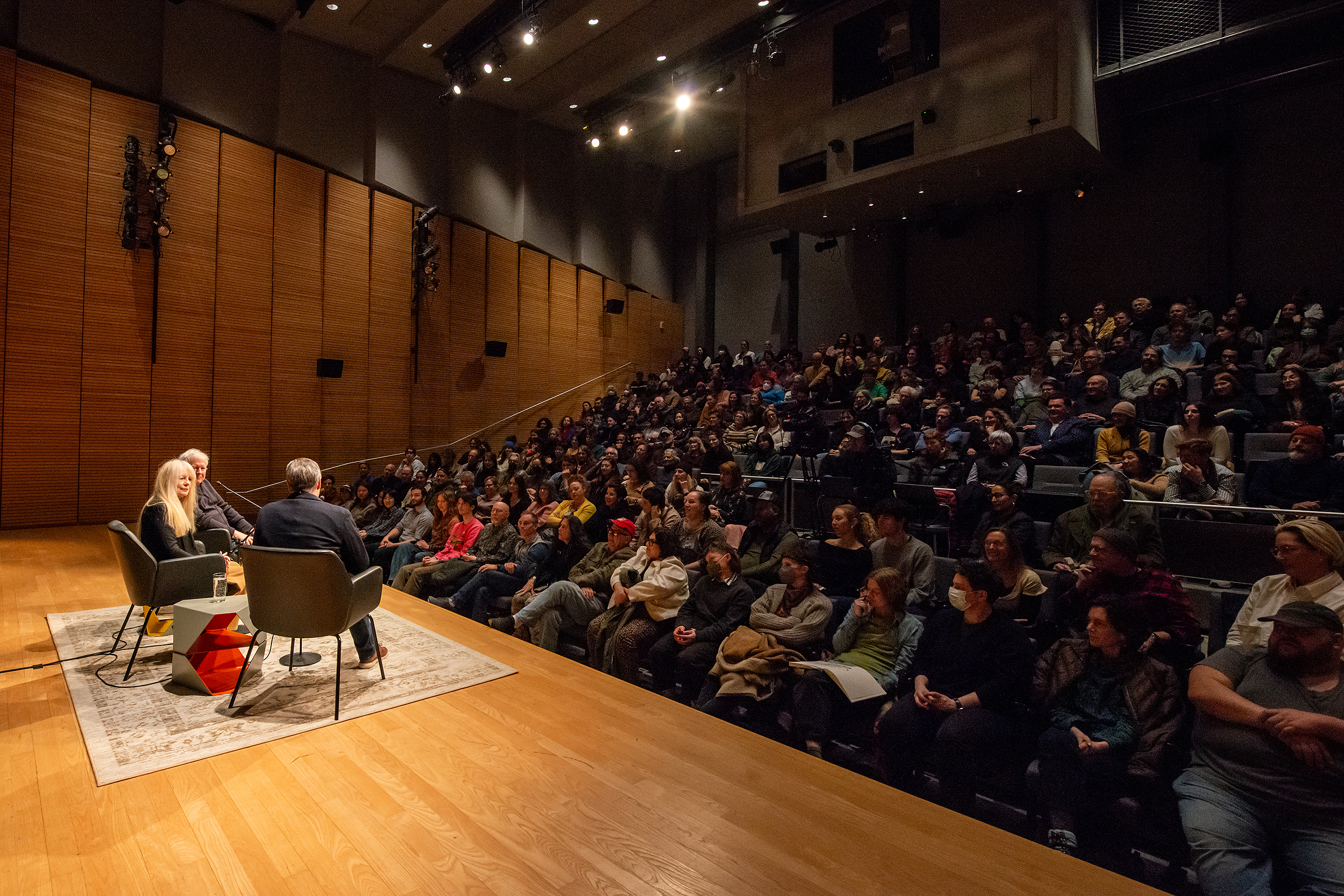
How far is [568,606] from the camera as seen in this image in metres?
3.87

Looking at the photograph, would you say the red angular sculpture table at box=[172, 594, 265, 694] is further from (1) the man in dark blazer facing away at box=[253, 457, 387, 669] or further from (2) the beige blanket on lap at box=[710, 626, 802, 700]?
(2) the beige blanket on lap at box=[710, 626, 802, 700]

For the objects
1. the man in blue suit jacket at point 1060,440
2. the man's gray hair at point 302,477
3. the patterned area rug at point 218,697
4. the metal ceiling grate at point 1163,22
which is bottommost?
the patterned area rug at point 218,697

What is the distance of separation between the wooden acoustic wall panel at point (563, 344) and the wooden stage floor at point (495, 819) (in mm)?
8305

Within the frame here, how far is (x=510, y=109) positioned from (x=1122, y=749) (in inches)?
415

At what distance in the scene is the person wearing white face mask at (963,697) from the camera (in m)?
2.32

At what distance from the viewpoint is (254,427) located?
8141mm

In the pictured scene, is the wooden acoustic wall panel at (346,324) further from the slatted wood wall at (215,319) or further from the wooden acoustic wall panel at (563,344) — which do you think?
the wooden acoustic wall panel at (563,344)

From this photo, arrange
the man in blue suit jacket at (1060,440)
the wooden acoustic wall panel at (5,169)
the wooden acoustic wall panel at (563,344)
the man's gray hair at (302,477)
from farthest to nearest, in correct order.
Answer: the wooden acoustic wall panel at (563,344), the wooden acoustic wall panel at (5,169), the man in blue suit jacket at (1060,440), the man's gray hair at (302,477)

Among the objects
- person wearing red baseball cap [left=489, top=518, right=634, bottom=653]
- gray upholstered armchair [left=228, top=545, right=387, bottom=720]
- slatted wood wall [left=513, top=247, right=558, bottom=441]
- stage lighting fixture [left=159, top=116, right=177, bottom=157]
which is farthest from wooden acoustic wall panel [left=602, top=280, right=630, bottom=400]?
gray upholstered armchair [left=228, top=545, right=387, bottom=720]

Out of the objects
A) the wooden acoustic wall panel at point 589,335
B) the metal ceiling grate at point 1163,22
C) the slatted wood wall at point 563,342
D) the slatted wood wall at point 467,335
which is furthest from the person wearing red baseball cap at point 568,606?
the wooden acoustic wall panel at point 589,335

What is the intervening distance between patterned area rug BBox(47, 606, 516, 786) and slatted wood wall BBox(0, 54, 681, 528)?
446cm

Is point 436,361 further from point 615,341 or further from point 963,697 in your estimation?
point 963,697

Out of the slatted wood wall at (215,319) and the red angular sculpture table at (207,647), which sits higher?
the slatted wood wall at (215,319)

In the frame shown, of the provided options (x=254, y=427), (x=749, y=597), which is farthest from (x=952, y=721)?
(x=254, y=427)
